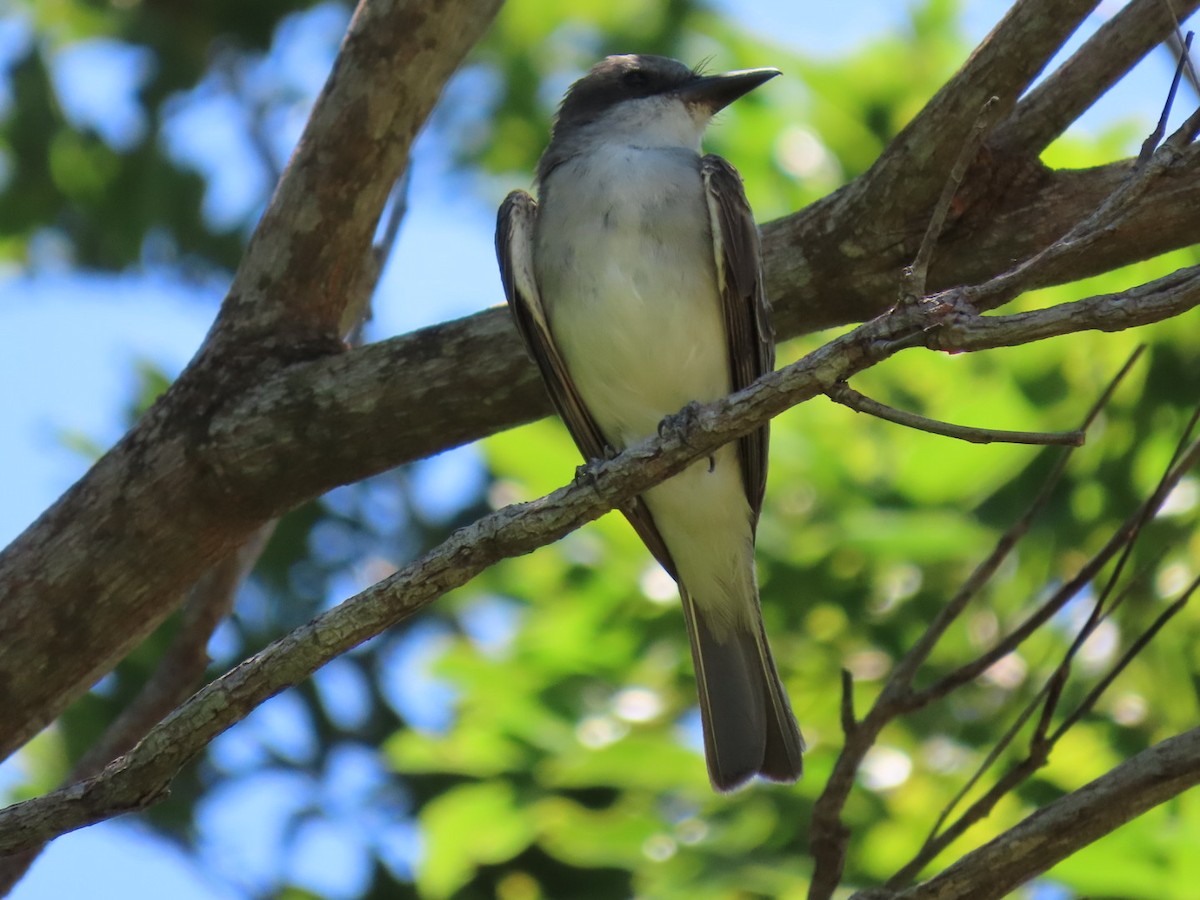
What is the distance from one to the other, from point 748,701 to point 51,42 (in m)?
7.90

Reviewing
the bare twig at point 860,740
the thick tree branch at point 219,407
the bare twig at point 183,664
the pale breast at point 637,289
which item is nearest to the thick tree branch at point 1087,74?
the bare twig at point 860,740

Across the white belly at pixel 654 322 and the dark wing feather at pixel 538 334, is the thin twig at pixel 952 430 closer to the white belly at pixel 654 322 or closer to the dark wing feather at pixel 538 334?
the dark wing feather at pixel 538 334

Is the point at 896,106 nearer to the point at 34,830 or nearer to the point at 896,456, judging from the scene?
the point at 896,456

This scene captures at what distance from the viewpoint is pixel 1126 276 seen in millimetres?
6387

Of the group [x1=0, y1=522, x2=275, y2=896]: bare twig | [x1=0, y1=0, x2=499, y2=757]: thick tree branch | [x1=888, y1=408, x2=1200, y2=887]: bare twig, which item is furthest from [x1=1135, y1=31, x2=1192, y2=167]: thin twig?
[x1=0, y1=522, x2=275, y2=896]: bare twig

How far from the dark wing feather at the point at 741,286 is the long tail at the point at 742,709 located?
60 cm

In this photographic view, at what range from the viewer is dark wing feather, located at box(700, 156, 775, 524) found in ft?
16.4

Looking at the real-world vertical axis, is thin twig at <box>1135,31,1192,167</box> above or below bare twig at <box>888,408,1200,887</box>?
above

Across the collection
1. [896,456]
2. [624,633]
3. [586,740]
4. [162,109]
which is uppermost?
[162,109]

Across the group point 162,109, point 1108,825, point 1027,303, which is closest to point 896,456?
point 1027,303

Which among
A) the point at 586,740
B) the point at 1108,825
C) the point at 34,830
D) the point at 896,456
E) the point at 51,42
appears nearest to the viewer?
the point at 34,830

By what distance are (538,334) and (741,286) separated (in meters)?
0.74

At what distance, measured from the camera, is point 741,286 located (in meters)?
4.99

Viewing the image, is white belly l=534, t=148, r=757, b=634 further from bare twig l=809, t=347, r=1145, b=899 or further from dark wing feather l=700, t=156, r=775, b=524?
bare twig l=809, t=347, r=1145, b=899
